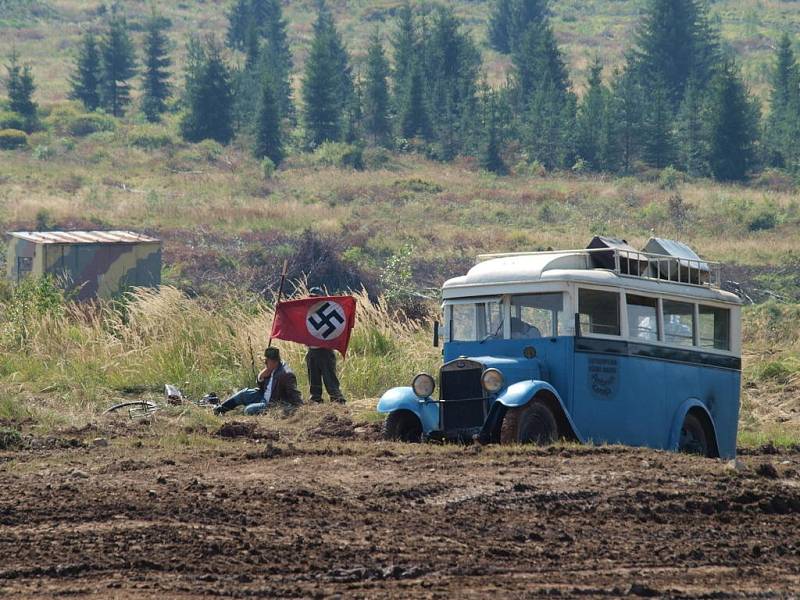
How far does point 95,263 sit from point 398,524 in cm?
1823

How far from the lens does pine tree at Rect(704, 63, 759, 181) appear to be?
6050 centimetres

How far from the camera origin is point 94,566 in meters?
7.01

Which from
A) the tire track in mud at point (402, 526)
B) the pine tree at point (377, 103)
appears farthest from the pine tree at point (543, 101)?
the tire track in mud at point (402, 526)

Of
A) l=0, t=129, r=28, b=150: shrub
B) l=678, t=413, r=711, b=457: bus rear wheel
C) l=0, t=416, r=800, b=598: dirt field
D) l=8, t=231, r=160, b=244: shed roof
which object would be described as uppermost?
l=0, t=129, r=28, b=150: shrub

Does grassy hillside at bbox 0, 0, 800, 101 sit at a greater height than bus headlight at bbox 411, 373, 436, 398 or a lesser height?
greater

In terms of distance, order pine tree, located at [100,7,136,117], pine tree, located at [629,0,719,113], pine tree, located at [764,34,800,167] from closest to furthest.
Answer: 1. pine tree, located at [764,34,800,167]
2. pine tree, located at [100,7,136,117]
3. pine tree, located at [629,0,719,113]

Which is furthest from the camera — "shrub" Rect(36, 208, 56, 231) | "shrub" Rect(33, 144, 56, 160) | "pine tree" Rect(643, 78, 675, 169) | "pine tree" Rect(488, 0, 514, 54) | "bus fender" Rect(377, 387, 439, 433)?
"pine tree" Rect(488, 0, 514, 54)

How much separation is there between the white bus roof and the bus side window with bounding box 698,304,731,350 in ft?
1.17

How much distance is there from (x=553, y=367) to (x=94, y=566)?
19.7 ft

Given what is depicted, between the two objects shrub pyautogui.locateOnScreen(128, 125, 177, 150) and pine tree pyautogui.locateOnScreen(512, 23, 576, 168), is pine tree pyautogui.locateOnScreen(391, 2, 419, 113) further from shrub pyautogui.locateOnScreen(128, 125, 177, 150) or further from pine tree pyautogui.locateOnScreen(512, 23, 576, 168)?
shrub pyautogui.locateOnScreen(128, 125, 177, 150)

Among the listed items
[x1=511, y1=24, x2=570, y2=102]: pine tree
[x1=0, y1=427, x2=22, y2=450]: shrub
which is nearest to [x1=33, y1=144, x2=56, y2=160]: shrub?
[x1=511, y1=24, x2=570, y2=102]: pine tree

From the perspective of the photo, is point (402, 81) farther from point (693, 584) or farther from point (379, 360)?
point (693, 584)

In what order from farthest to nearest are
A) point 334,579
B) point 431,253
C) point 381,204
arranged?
point 381,204 → point 431,253 → point 334,579

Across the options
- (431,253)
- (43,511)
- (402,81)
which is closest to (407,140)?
(402,81)
